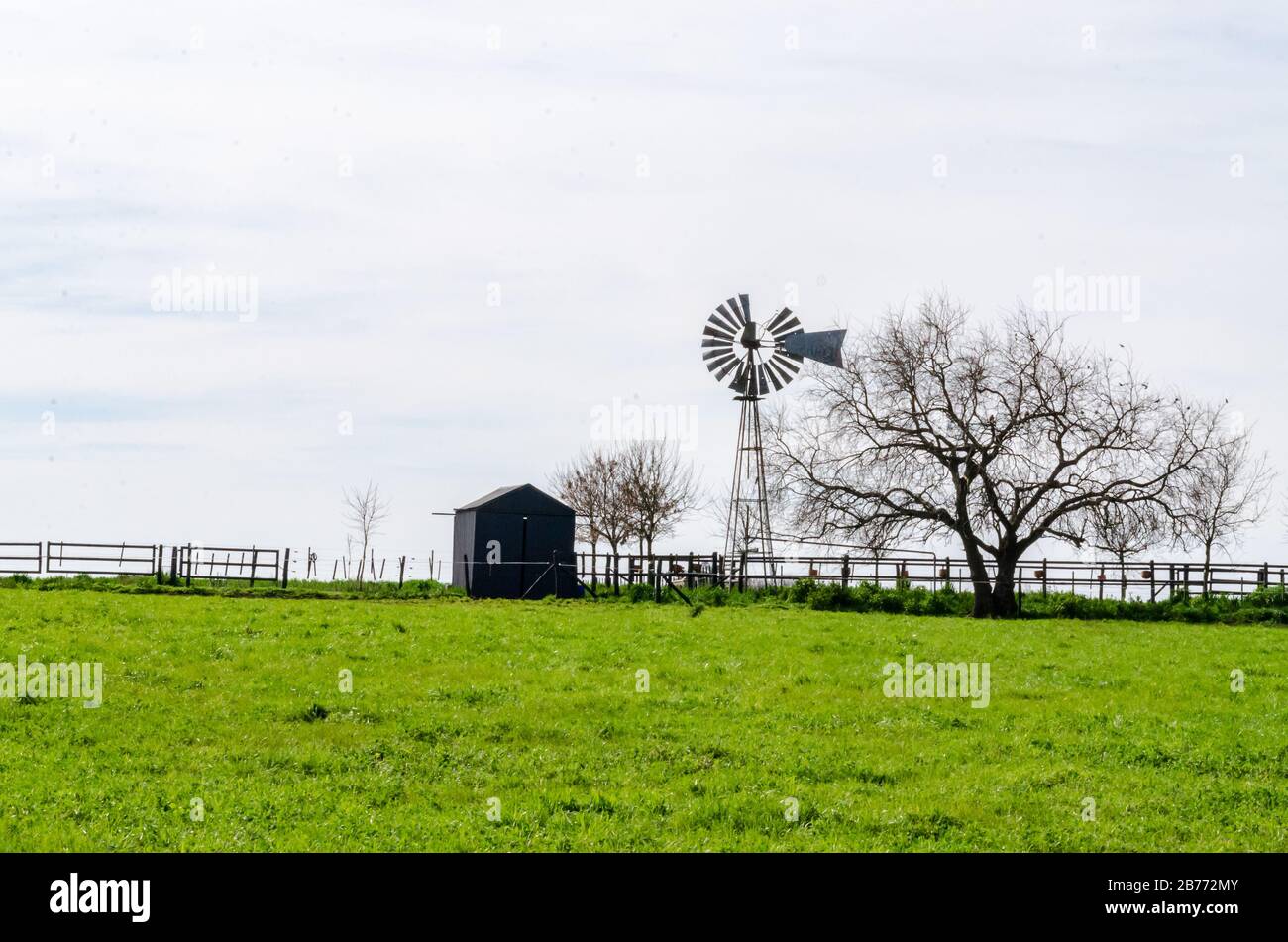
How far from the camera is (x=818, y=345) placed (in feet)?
148

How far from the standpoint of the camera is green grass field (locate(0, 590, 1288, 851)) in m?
11.5

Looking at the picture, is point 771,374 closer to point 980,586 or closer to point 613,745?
point 980,586

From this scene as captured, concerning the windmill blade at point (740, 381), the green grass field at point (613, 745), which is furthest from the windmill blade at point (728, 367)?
the green grass field at point (613, 745)

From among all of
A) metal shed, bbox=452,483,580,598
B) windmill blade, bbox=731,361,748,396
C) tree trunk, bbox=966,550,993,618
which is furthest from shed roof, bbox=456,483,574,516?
tree trunk, bbox=966,550,993,618

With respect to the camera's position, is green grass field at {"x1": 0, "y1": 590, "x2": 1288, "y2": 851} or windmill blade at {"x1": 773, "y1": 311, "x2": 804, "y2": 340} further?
windmill blade at {"x1": 773, "y1": 311, "x2": 804, "y2": 340}

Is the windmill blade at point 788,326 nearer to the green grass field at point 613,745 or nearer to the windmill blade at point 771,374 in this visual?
the windmill blade at point 771,374

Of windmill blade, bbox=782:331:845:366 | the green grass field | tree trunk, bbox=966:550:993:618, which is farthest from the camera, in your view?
windmill blade, bbox=782:331:845:366

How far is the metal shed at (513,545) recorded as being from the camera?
147 feet

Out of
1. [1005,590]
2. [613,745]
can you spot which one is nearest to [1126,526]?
[1005,590]

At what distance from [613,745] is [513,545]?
3092cm

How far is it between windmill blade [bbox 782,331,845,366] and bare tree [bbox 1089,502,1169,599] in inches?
388

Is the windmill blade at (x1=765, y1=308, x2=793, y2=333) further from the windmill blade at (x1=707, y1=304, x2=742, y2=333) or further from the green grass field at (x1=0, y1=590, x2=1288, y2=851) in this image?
the green grass field at (x1=0, y1=590, x2=1288, y2=851)

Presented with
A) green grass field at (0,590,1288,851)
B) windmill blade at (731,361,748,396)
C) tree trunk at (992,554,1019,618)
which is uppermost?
windmill blade at (731,361,748,396)
